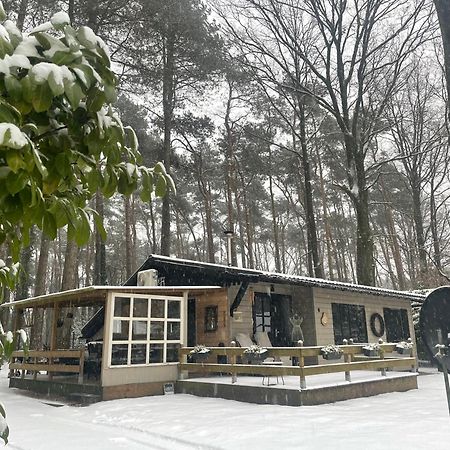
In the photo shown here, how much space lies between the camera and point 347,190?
17.2 meters

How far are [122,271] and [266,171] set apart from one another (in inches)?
558

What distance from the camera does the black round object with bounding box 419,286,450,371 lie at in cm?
425

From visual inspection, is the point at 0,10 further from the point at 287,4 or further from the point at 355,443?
the point at 287,4

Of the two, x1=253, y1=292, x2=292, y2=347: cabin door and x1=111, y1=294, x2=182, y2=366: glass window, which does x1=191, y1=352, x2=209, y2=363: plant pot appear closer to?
x1=111, y1=294, x2=182, y2=366: glass window

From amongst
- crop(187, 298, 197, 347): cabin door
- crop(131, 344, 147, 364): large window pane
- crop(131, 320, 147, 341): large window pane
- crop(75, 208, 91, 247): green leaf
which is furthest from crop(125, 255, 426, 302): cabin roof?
crop(75, 208, 91, 247): green leaf

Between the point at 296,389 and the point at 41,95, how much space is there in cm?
830

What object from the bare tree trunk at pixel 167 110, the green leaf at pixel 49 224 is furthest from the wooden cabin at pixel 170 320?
the green leaf at pixel 49 224

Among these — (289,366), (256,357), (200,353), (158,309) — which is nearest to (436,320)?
(289,366)

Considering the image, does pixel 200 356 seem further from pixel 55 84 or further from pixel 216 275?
pixel 55 84

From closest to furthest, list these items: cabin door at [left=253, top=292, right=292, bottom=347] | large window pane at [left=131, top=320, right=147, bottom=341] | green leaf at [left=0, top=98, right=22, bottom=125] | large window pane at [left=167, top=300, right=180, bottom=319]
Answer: green leaf at [left=0, top=98, right=22, bottom=125] → large window pane at [left=131, top=320, right=147, bottom=341] → large window pane at [left=167, top=300, right=180, bottom=319] → cabin door at [left=253, top=292, right=292, bottom=347]

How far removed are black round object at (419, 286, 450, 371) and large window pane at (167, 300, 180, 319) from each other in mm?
8063

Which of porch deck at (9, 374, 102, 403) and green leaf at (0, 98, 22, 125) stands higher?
green leaf at (0, 98, 22, 125)

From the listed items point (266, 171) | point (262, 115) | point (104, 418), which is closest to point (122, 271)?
point (266, 171)

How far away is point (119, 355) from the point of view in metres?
11.0
